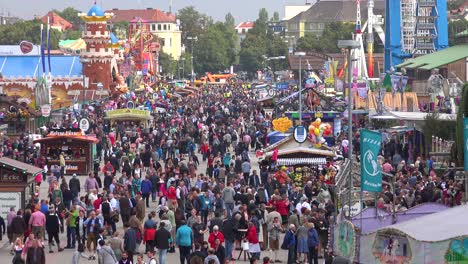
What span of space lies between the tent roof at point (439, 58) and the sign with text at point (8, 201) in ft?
117

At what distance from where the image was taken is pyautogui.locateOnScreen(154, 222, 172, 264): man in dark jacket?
81.8ft

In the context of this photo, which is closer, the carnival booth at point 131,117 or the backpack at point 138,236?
the backpack at point 138,236

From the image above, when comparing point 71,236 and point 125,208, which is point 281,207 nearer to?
point 125,208

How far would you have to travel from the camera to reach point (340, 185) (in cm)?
2616

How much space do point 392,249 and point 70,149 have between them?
83.8ft

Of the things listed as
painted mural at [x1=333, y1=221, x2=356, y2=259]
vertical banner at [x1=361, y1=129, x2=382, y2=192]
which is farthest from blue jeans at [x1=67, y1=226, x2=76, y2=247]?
vertical banner at [x1=361, y1=129, x2=382, y2=192]

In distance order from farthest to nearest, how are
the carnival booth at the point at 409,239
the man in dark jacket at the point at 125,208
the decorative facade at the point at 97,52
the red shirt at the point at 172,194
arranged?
the decorative facade at the point at 97,52 < the red shirt at the point at 172,194 < the man in dark jacket at the point at 125,208 < the carnival booth at the point at 409,239

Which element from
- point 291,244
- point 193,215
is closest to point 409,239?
point 291,244

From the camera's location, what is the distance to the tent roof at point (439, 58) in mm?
63884

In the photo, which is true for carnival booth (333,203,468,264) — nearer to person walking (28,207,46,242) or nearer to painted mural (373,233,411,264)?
painted mural (373,233,411,264)

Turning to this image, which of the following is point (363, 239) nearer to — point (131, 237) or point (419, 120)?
point (131, 237)

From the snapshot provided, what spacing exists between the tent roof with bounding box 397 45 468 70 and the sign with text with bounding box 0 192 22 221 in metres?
35.7

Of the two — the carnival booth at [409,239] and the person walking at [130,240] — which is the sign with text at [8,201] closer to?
the person walking at [130,240]

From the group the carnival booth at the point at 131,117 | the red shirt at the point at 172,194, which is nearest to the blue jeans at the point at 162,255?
the red shirt at the point at 172,194
